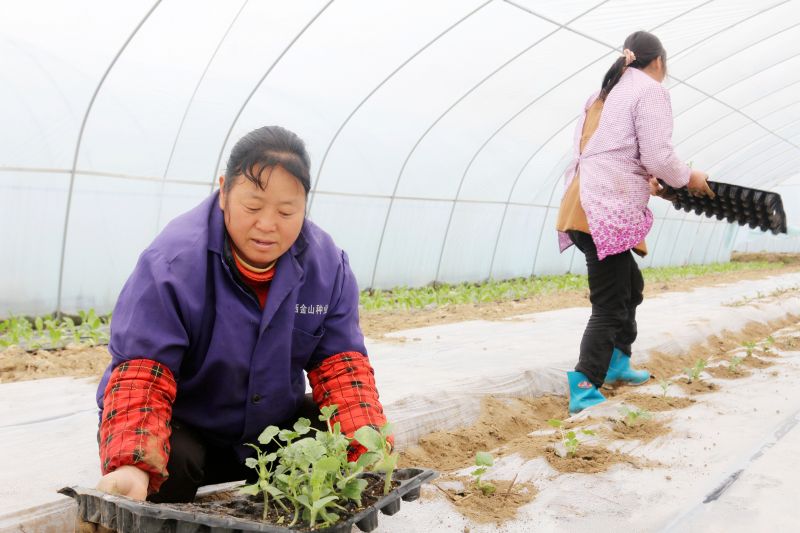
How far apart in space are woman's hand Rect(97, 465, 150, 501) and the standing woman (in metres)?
2.00

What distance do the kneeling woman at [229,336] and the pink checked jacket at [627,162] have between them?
1497 millimetres

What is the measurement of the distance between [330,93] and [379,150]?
1.34 metres

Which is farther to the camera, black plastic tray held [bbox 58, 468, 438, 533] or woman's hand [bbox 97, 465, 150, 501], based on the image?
woman's hand [bbox 97, 465, 150, 501]

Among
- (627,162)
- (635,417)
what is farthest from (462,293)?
(635,417)

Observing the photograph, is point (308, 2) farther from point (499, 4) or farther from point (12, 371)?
point (12, 371)

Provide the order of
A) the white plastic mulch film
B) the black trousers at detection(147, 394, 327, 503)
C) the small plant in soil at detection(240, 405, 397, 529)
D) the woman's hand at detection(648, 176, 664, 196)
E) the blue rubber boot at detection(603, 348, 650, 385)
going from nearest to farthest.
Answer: the small plant in soil at detection(240, 405, 397, 529), the black trousers at detection(147, 394, 327, 503), the woman's hand at detection(648, 176, 664, 196), the blue rubber boot at detection(603, 348, 650, 385), the white plastic mulch film

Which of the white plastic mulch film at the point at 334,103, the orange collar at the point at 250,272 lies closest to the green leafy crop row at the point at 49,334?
the white plastic mulch film at the point at 334,103

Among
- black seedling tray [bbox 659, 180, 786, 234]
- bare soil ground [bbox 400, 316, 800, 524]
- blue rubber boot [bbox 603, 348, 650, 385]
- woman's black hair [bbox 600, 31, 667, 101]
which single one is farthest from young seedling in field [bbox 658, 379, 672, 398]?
woman's black hair [bbox 600, 31, 667, 101]

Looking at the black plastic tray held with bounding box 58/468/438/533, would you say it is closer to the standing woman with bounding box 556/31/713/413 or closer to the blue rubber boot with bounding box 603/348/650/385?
the standing woman with bounding box 556/31/713/413

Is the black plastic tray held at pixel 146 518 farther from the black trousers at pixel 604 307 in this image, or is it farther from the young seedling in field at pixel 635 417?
the black trousers at pixel 604 307

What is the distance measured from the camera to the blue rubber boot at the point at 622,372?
11.0ft

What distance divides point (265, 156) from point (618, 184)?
6.14 ft

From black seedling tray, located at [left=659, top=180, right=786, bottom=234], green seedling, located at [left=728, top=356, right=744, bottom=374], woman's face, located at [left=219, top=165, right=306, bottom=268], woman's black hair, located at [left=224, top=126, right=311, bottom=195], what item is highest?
black seedling tray, located at [left=659, top=180, right=786, bottom=234]

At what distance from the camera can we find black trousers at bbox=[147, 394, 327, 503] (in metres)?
1.63
